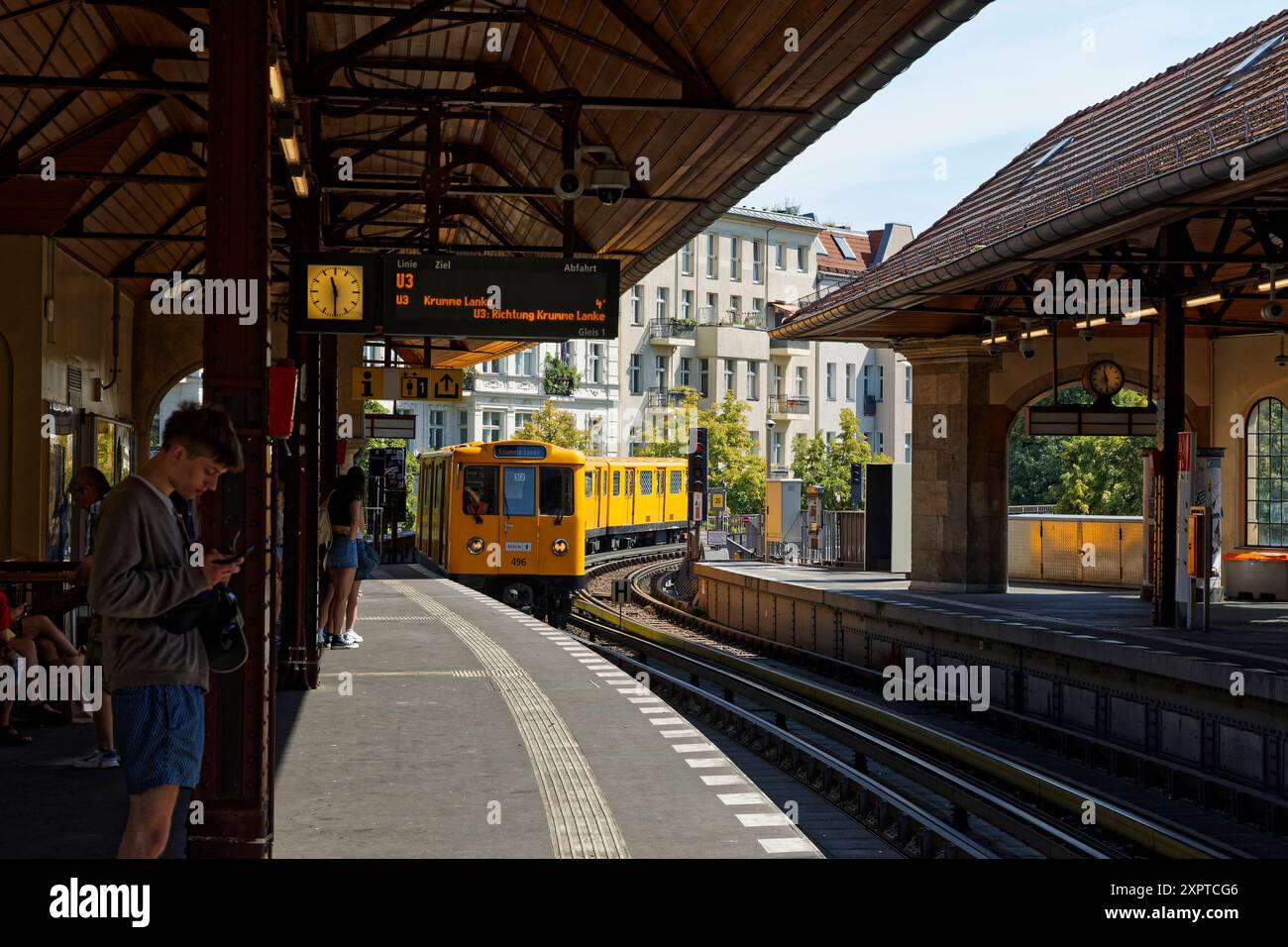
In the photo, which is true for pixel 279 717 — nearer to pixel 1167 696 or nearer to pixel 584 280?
pixel 584 280

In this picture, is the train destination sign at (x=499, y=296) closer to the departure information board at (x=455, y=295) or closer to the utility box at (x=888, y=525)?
the departure information board at (x=455, y=295)

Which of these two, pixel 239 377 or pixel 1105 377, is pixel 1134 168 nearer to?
pixel 1105 377

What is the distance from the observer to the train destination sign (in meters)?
12.0

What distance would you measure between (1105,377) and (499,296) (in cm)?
1457

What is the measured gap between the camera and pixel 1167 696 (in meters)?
14.6

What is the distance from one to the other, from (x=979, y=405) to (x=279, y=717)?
54.6ft

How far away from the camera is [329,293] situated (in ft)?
39.1

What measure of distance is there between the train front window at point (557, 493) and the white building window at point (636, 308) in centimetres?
4031

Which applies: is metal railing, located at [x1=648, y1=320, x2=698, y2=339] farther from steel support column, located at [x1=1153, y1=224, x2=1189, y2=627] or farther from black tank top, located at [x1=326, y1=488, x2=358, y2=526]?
black tank top, located at [x1=326, y1=488, x2=358, y2=526]

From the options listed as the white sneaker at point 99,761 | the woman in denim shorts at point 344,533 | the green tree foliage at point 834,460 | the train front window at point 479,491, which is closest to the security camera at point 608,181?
the woman in denim shorts at point 344,533

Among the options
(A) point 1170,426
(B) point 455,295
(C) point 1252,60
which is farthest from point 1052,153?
(B) point 455,295

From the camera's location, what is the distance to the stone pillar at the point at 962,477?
25562 millimetres
